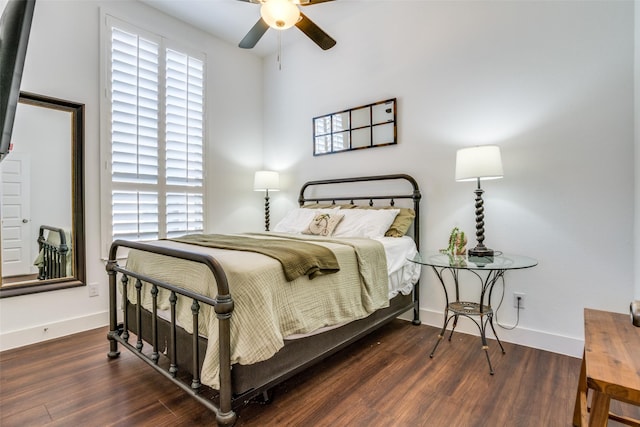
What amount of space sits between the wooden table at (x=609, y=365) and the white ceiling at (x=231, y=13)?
337 cm

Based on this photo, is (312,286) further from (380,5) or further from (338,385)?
(380,5)

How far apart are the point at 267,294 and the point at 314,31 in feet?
6.68

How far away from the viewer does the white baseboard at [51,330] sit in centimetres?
247

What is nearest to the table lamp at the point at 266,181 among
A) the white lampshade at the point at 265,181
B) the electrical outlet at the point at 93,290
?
the white lampshade at the point at 265,181

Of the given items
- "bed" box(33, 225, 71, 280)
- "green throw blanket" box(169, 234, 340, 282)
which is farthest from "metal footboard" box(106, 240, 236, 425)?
"bed" box(33, 225, 71, 280)

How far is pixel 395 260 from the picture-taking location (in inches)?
101

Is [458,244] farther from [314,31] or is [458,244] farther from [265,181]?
[265,181]

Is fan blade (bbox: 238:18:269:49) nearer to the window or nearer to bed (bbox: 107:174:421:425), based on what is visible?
the window

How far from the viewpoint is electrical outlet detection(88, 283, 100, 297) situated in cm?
292

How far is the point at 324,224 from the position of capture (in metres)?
3.03

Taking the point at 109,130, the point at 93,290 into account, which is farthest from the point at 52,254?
the point at 109,130

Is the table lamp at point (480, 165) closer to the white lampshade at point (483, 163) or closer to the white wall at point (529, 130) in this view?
the white lampshade at point (483, 163)

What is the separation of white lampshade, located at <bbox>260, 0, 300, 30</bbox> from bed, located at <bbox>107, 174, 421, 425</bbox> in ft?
4.73

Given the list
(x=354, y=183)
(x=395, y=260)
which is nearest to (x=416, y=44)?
(x=354, y=183)
